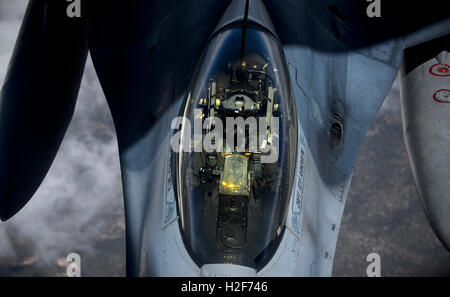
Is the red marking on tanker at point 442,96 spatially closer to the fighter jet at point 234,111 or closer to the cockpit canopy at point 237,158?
the fighter jet at point 234,111

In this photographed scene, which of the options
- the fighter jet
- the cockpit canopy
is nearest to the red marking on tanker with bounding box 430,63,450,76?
the fighter jet

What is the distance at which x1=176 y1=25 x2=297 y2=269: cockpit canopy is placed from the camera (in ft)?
9.27

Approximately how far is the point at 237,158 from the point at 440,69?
4.54 m

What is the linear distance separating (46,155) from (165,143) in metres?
2.63

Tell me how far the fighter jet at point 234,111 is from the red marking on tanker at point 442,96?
0.02 meters

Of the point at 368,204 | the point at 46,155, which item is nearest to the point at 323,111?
the point at 46,155

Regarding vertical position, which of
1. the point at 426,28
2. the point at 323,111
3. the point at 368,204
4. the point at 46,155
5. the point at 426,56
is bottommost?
the point at 368,204

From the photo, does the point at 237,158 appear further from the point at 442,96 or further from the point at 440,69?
the point at 440,69

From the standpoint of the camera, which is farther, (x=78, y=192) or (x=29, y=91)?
(x=78, y=192)

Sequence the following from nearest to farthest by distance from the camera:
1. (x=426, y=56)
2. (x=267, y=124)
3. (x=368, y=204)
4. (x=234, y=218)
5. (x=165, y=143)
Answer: (x=234, y=218) → (x=267, y=124) → (x=165, y=143) → (x=426, y=56) → (x=368, y=204)

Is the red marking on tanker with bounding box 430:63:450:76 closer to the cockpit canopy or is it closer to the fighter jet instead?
the fighter jet

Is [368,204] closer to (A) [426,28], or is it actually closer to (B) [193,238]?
(A) [426,28]

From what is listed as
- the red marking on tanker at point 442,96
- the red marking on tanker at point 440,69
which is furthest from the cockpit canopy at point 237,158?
the red marking on tanker at point 440,69

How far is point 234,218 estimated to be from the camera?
2824 mm
